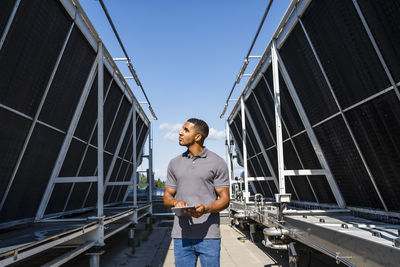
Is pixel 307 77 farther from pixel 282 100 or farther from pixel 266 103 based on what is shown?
pixel 266 103

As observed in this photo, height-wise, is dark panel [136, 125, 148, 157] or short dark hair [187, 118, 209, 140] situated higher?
dark panel [136, 125, 148, 157]

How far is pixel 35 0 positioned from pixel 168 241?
26.5 feet

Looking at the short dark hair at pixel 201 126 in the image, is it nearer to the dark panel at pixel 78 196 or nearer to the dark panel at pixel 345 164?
the dark panel at pixel 345 164

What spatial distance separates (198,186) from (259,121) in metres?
9.76

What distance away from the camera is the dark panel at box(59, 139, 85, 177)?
7.74 m

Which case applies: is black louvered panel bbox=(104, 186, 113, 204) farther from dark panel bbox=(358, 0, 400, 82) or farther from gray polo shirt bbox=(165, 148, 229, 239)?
gray polo shirt bbox=(165, 148, 229, 239)

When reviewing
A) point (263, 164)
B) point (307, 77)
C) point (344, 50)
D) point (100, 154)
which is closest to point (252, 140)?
point (263, 164)

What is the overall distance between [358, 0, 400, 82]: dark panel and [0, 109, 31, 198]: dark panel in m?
5.22

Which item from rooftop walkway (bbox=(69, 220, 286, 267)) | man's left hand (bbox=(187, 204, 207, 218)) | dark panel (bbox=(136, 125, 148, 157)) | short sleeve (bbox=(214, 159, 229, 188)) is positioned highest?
dark panel (bbox=(136, 125, 148, 157))

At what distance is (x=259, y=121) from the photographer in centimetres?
1181

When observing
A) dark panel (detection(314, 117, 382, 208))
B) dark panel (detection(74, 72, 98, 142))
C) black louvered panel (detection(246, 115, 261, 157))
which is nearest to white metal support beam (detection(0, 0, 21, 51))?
dark panel (detection(74, 72, 98, 142))

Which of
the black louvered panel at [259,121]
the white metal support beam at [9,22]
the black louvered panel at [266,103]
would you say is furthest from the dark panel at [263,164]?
the white metal support beam at [9,22]

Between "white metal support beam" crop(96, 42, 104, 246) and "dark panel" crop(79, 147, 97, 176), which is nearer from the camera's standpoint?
"white metal support beam" crop(96, 42, 104, 246)

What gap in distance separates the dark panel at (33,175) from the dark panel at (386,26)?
5.56 metres
